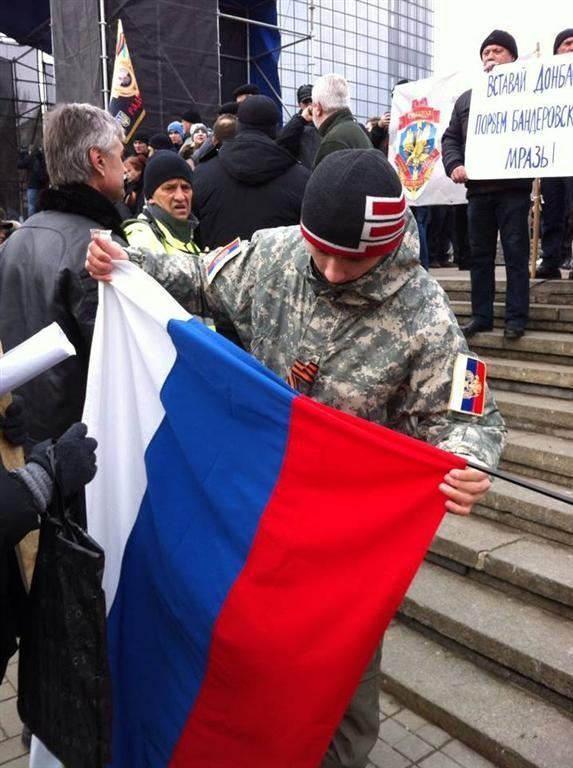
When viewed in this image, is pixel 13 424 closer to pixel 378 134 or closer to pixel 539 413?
pixel 539 413

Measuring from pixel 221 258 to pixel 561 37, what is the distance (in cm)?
473

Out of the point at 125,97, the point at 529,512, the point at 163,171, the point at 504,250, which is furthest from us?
the point at 125,97

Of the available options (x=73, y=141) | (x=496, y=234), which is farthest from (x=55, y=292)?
(x=496, y=234)

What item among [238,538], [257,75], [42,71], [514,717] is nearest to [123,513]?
[238,538]

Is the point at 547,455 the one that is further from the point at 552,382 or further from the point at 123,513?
the point at 123,513

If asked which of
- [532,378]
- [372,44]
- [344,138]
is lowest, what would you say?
[532,378]

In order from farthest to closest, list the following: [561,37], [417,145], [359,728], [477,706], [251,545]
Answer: [417,145] < [561,37] < [477,706] < [359,728] < [251,545]

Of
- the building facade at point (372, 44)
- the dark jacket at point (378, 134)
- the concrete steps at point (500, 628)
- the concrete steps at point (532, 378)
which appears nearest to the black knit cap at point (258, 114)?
the concrete steps at point (532, 378)

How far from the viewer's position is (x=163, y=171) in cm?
387

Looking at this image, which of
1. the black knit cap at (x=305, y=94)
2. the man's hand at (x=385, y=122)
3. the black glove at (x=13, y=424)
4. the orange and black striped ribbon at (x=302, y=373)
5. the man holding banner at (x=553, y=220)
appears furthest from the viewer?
the man's hand at (x=385, y=122)

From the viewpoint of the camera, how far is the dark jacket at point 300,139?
5.02 meters

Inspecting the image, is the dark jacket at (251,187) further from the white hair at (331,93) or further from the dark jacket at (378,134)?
the dark jacket at (378,134)

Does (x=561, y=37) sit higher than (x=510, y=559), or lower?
higher

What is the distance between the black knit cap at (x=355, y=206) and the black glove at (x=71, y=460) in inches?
30.5
